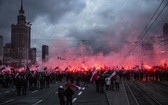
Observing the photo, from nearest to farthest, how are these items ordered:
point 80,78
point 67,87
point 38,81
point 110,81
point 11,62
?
point 67,87
point 110,81
point 38,81
point 80,78
point 11,62

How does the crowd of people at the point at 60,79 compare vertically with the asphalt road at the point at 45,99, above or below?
above

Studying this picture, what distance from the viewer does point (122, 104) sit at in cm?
2569

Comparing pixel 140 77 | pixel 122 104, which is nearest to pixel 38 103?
pixel 122 104

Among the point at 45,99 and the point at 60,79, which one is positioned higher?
the point at 60,79

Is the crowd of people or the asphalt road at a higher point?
the crowd of people

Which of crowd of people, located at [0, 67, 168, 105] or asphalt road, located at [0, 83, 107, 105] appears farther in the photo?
crowd of people, located at [0, 67, 168, 105]

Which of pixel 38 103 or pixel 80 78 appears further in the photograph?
pixel 80 78

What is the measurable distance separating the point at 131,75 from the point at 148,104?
142 ft

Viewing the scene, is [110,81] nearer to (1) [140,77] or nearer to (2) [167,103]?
(2) [167,103]

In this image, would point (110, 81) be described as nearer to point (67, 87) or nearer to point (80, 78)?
point (80, 78)

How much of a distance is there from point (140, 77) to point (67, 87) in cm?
4462

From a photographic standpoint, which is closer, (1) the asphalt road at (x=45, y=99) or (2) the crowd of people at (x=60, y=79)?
(1) the asphalt road at (x=45, y=99)

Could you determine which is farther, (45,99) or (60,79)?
(60,79)

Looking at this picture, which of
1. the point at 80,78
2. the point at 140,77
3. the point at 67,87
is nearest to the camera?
the point at 67,87
